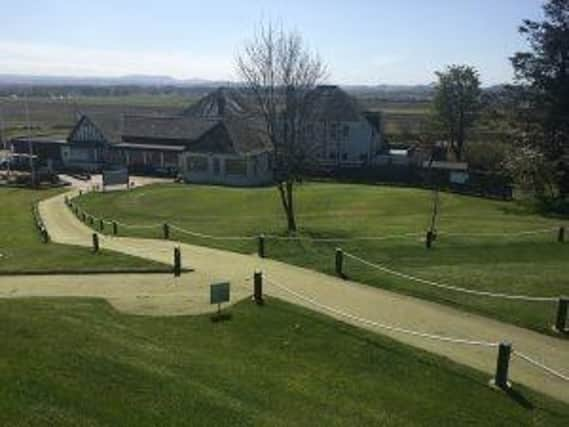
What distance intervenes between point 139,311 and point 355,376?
6.65m

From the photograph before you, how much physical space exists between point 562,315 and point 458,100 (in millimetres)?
56152

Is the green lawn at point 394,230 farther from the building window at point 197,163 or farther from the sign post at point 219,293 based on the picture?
the building window at point 197,163

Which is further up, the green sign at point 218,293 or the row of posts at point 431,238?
the green sign at point 218,293

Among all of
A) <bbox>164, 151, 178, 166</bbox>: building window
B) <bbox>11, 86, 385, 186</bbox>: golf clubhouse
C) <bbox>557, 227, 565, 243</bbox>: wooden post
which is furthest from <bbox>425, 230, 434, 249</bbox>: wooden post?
<bbox>164, 151, 178, 166</bbox>: building window

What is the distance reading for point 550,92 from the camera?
39812 millimetres

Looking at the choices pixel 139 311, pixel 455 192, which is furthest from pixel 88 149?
pixel 139 311

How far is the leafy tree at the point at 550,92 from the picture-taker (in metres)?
38.9

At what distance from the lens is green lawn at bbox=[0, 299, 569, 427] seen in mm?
10219

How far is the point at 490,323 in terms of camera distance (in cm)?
1638

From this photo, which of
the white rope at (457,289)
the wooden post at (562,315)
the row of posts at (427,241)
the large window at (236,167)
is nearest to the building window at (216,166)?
the large window at (236,167)

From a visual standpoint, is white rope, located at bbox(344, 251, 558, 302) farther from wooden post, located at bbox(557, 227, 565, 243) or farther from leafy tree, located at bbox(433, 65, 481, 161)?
leafy tree, located at bbox(433, 65, 481, 161)

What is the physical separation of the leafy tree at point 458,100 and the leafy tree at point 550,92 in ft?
89.1

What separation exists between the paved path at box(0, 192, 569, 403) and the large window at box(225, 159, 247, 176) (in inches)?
1432

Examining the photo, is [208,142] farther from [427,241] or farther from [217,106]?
[427,241]
